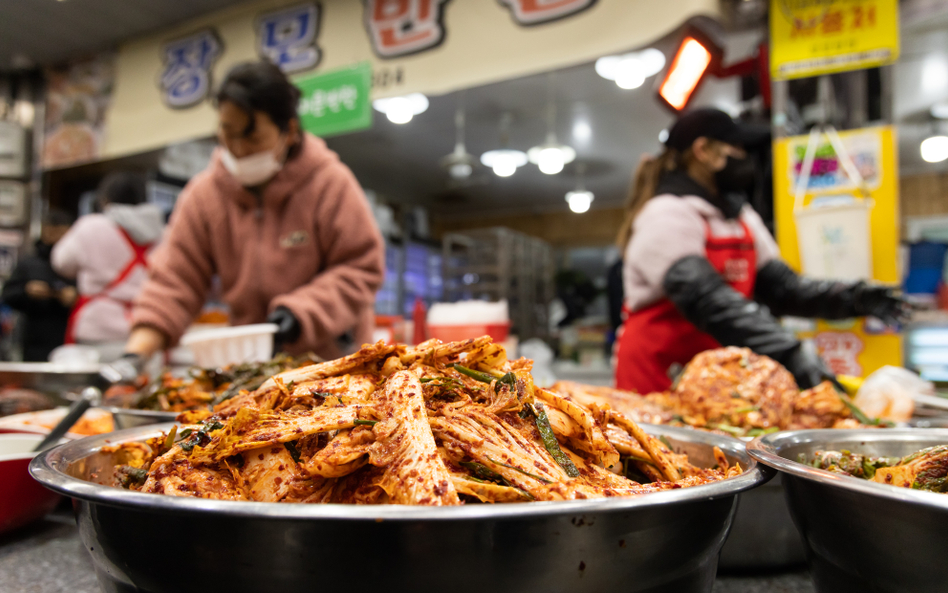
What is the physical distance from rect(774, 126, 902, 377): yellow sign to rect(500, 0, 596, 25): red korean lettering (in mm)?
1640

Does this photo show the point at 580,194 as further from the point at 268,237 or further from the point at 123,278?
the point at 268,237

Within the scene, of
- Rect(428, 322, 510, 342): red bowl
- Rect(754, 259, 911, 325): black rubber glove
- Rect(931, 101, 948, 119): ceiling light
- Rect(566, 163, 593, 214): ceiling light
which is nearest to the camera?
Rect(754, 259, 911, 325): black rubber glove

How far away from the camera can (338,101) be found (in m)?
4.62

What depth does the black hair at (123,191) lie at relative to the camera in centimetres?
429

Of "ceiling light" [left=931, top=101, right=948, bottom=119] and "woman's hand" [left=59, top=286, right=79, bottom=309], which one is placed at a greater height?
"ceiling light" [left=931, top=101, right=948, bottom=119]

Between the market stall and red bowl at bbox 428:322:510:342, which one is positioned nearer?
the market stall

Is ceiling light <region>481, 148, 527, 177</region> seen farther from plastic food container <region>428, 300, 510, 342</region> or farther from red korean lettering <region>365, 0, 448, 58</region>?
plastic food container <region>428, 300, 510, 342</region>

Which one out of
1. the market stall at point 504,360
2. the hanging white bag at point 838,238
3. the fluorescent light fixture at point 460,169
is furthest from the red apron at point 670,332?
the fluorescent light fixture at point 460,169

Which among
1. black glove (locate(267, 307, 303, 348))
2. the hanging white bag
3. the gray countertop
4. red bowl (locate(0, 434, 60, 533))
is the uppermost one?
the hanging white bag

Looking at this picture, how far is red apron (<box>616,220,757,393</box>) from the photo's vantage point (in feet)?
8.38

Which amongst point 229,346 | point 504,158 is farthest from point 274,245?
point 504,158

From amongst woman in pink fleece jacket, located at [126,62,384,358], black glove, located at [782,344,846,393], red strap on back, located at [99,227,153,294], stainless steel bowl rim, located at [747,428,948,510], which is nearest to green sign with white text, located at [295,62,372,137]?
red strap on back, located at [99,227,153,294]

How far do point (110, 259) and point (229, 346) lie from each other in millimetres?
3019

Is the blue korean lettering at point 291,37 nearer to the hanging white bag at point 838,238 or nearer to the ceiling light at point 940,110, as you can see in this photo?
the hanging white bag at point 838,238
